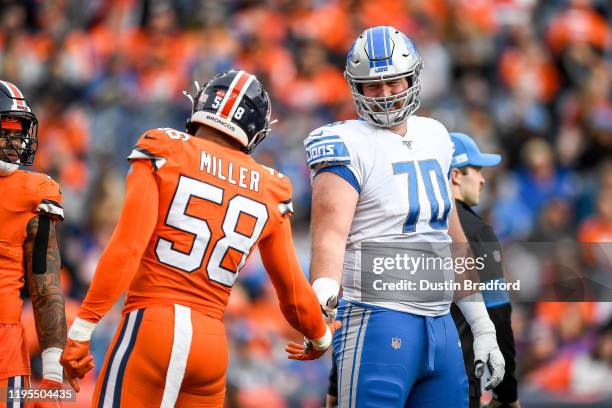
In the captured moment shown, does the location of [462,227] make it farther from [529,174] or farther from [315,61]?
[315,61]

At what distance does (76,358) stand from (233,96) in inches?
45.0

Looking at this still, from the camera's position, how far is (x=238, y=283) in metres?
9.60

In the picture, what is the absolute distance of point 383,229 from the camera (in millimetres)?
4785

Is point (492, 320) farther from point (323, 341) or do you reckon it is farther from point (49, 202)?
point (49, 202)

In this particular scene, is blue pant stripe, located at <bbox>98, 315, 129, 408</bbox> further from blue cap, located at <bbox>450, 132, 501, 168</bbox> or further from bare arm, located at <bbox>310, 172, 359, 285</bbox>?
blue cap, located at <bbox>450, 132, 501, 168</bbox>

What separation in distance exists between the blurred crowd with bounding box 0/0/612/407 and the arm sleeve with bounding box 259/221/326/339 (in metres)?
4.57

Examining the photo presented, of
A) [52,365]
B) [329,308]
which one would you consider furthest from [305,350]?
[52,365]

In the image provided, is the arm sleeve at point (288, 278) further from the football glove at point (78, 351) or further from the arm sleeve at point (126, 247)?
the football glove at point (78, 351)

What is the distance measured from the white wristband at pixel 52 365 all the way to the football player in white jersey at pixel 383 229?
3.23 ft

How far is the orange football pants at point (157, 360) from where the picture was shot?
4113 mm

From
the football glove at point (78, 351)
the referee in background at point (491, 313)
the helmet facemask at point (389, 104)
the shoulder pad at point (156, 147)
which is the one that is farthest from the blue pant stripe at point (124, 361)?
the referee in background at point (491, 313)

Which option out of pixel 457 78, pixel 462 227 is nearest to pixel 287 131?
pixel 457 78

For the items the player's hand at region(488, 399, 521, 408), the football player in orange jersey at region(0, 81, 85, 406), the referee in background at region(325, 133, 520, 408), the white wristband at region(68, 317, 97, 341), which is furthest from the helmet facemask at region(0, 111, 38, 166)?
the player's hand at region(488, 399, 521, 408)

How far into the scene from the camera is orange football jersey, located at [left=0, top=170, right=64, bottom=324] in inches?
184
